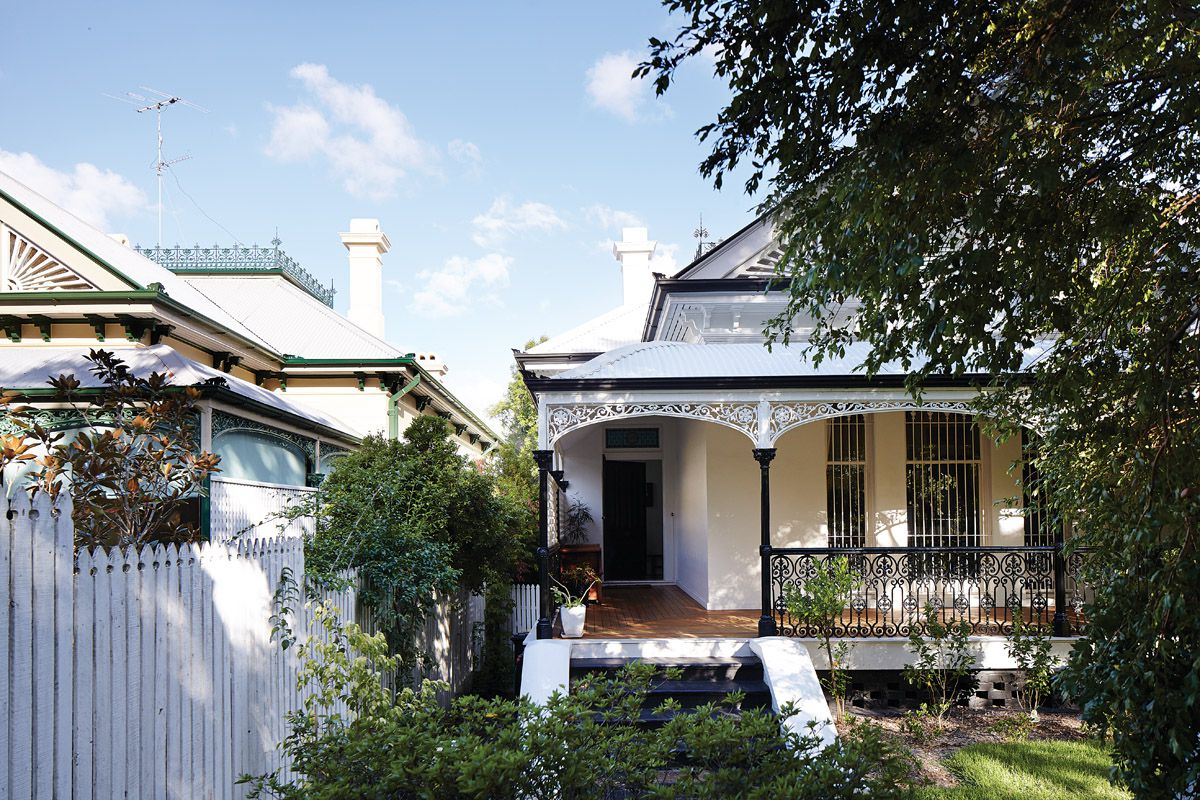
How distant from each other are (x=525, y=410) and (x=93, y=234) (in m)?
24.3

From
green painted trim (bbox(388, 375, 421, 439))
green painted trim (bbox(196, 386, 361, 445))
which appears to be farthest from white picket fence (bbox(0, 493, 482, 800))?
green painted trim (bbox(388, 375, 421, 439))

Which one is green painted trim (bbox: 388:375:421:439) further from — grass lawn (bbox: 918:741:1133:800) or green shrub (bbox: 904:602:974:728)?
grass lawn (bbox: 918:741:1133:800)

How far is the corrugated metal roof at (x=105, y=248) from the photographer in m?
10.8

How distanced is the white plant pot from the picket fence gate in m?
4.36

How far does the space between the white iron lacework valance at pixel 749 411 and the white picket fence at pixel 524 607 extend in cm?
386

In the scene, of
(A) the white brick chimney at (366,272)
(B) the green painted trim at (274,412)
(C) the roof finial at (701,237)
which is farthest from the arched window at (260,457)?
(C) the roof finial at (701,237)

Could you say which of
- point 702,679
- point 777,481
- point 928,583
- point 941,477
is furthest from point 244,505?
point 941,477

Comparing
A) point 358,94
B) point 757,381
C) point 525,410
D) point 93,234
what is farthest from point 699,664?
point 525,410

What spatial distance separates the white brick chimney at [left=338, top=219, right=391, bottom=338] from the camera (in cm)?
1869

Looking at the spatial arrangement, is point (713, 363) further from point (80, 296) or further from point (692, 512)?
point (80, 296)

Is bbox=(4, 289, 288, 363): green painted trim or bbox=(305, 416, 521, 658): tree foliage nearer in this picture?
bbox=(305, 416, 521, 658): tree foliage

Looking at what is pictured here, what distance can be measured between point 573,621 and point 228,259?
14.5 metres

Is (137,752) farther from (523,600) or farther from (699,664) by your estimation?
(523,600)

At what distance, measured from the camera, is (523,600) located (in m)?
11.8
